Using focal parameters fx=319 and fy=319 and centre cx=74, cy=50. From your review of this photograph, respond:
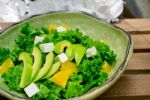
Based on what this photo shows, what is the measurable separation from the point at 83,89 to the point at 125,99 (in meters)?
0.17

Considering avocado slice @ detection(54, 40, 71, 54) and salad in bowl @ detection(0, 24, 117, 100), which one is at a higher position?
avocado slice @ detection(54, 40, 71, 54)

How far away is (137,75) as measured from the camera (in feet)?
3.32

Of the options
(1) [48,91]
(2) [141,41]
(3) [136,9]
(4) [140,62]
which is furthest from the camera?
(3) [136,9]

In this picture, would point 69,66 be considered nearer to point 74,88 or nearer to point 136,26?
point 74,88

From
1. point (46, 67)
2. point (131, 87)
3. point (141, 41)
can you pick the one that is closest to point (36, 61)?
point (46, 67)

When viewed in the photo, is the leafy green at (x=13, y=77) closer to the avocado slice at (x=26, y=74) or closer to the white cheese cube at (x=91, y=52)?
the avocado slice at (x=26, y=74)

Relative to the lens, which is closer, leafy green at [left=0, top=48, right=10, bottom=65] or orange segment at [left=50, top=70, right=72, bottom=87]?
orange segment at [left=50, top=70, right=72, bottom=87]

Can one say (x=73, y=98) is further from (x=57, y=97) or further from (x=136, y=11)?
(x=136, y=11)

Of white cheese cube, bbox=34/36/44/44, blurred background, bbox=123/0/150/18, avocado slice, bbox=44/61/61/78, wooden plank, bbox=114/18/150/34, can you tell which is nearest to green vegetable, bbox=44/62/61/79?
avocado slice, bbox=44/61/61/78

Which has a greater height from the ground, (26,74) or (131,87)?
(26,74)

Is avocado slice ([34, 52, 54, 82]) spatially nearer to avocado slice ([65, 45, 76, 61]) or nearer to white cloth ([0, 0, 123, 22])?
avocado slice ([65, 45, 76, 61])

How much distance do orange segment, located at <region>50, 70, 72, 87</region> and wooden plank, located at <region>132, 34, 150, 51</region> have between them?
37cm

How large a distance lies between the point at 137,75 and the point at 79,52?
22 cm

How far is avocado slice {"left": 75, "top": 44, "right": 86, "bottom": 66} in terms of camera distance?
897mm
